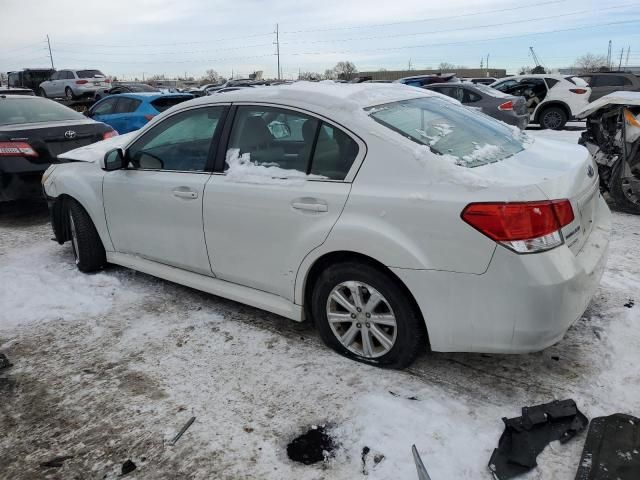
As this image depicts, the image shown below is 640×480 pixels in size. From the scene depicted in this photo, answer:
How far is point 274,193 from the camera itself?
10.4 ft

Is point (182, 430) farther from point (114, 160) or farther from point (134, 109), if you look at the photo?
point (134, 109)

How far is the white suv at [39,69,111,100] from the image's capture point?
28844mm

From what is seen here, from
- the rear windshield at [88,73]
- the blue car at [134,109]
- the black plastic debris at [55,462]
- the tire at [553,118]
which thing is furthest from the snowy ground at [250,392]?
the rear windshield at [88,73]

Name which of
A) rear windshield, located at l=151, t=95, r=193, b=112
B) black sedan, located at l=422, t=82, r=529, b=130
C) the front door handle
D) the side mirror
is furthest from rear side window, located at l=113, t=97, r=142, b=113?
the front door handle

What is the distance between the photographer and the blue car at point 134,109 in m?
10.8

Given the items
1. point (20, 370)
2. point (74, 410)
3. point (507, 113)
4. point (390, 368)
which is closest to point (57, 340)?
point (20, 370)

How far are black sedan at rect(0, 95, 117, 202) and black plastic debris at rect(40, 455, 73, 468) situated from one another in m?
4.95

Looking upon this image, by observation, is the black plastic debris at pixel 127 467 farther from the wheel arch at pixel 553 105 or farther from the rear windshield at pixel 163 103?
the wheel arch at pixel 553 105

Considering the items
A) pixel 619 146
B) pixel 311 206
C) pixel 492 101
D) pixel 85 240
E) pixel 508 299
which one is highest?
pixel 492 101

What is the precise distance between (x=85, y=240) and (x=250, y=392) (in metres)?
2.52

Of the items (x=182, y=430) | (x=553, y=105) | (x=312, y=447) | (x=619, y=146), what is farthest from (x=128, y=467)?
(x=553, y=105)

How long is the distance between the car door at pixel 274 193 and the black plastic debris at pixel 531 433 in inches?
54.8

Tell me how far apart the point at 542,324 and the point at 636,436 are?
623 mm

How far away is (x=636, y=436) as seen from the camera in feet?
7.68
